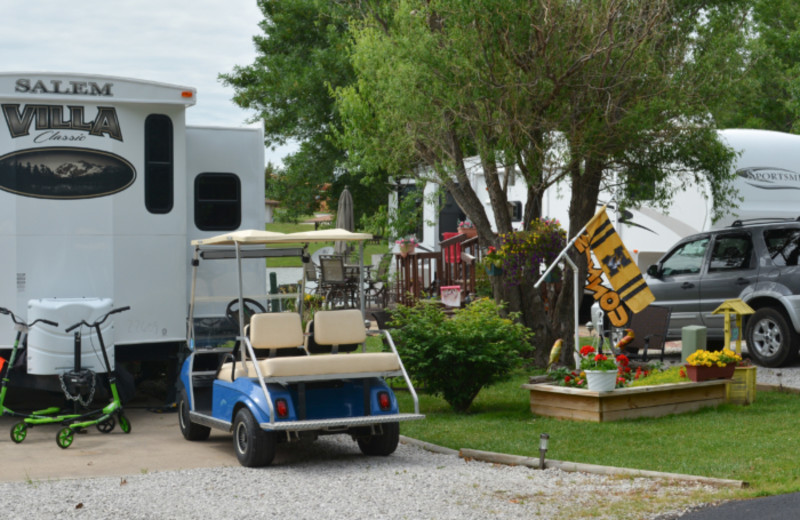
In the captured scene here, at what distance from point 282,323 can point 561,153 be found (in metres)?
5.14

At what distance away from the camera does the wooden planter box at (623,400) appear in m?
9.86

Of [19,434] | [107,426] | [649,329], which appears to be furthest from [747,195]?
[19,434]

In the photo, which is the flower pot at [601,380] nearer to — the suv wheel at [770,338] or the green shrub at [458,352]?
the green shrub at [458,352]

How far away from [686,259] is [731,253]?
82cm

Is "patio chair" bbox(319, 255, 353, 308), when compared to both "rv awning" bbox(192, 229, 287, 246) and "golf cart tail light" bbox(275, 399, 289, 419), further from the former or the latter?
"golf cart tail light" bbox(275, 399, 289, 419)

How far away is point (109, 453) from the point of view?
891cm

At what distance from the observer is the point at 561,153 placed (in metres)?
12.7

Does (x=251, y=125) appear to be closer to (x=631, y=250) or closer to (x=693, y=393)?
(x=693, y=393)

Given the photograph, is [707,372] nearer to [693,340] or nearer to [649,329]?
[693,340]

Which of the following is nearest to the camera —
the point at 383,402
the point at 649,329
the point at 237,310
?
the point at 383,402

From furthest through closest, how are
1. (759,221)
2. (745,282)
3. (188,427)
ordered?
1. (759,221)
2. (745,282)
3. (188,427)

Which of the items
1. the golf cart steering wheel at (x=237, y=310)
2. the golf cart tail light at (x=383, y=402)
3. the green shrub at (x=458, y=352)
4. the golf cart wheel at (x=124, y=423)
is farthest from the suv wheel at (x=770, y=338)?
the golf cart wheel at (x=124, y=423)

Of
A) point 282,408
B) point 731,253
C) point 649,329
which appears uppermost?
point 731,253

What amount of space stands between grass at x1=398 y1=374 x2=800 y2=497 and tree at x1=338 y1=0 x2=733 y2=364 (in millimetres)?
3139
